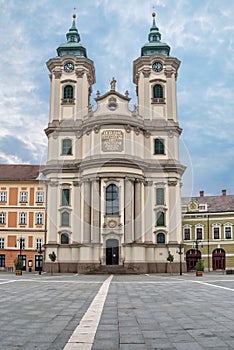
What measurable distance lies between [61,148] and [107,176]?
886cm

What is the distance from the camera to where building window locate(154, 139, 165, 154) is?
5722 centimetres

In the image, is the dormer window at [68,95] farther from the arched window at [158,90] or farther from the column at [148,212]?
the column at [148,212]

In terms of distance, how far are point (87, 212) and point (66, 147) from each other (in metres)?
9.33

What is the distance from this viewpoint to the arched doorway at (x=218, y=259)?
61.6 m

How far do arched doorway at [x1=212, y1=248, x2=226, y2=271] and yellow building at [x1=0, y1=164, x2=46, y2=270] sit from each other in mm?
23134

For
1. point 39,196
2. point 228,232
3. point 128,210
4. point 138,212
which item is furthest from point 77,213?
→ point 228,232

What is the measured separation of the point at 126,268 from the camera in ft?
165

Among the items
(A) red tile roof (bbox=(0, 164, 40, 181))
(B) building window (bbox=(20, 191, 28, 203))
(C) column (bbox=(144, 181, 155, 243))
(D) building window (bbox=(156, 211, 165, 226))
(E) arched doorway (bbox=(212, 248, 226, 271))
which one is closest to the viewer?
(C) column (bbox=(144, 181, 155, 243))

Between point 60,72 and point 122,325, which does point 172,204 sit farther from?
point 122,325

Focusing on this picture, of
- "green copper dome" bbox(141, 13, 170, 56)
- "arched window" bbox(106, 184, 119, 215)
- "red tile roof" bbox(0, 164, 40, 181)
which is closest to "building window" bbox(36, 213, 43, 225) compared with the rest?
"red tile roof" bbox(0, 164, 40, 181)

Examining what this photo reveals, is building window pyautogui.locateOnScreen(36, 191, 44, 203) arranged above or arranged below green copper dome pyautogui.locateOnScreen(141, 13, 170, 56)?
below

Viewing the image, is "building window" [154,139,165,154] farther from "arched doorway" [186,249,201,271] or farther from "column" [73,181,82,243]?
"arched doorway" [186,249,201,271]

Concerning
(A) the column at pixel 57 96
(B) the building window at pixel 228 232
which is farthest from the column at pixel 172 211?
(A) the column at pixel 57 96

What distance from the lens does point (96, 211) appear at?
52.2 metres
